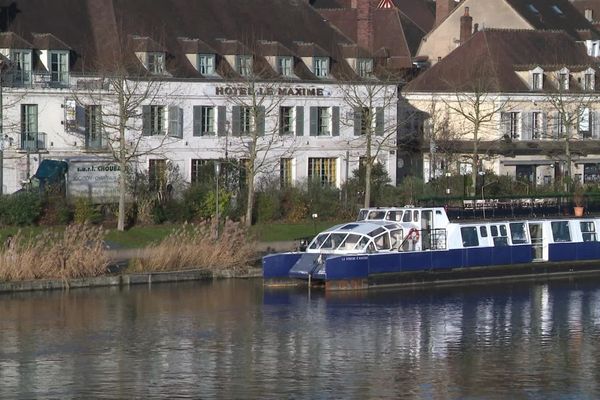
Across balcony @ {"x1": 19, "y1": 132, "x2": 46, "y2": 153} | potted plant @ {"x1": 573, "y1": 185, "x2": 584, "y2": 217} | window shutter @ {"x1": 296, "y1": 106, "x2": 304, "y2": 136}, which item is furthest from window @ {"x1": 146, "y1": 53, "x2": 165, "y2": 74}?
potted plant @ {"x1": 573, "y1": 185, "x2": 584, "y2": 217}

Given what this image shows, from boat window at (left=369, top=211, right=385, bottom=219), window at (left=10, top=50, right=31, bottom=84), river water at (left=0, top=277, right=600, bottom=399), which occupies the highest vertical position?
window at (left=10, top=50, right=31, bottom=84)

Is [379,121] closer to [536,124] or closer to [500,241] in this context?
[536,124]

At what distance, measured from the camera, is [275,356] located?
4241 centimetres

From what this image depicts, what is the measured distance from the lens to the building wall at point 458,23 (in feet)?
336

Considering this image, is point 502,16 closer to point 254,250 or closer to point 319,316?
point 254,250

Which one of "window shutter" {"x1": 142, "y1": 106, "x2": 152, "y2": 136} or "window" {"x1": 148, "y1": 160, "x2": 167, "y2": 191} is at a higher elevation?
"window shutter" {"x1": 142, "y1": 106, "x2": 152, "y2": 136}

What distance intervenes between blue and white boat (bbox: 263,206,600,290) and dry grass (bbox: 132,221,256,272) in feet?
9.34

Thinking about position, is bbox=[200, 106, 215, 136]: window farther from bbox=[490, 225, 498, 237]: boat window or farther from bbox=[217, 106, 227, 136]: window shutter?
bbox=[490, 225, 498, 237]: boat window

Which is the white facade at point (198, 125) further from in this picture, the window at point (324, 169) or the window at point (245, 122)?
the window at point (245, 122)

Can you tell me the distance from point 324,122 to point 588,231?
21979mm

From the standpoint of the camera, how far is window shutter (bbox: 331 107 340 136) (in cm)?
8169

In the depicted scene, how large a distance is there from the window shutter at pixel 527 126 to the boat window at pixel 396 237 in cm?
3479

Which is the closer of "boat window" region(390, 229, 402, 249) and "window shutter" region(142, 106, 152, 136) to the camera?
"boat window" region(390, 229, 402, 249)

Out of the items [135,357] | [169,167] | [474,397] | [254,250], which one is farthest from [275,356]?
[169,167]
